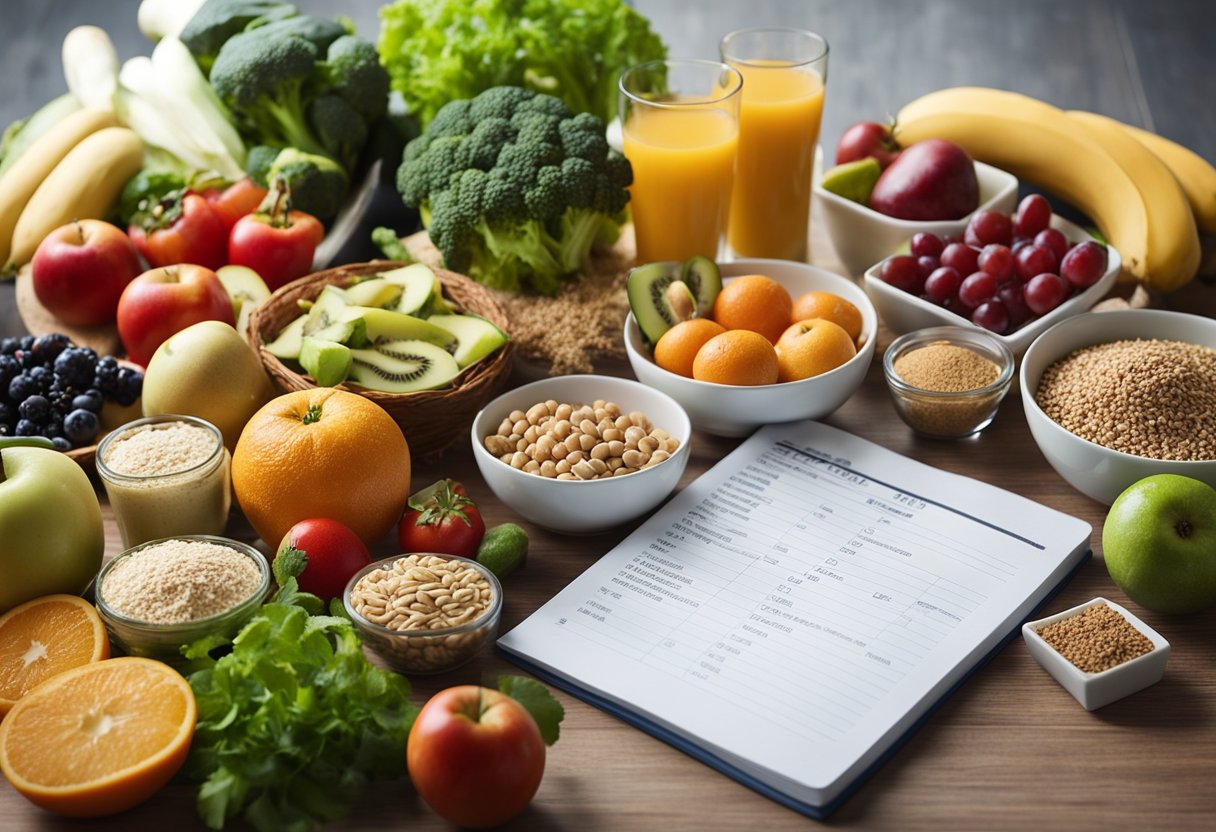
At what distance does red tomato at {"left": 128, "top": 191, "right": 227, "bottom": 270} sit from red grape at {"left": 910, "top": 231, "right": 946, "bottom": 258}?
105 centimetres

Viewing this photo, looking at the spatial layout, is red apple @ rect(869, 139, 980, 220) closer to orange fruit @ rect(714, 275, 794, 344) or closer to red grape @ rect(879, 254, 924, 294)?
red grape @ rect(879, 254, 924, 294)

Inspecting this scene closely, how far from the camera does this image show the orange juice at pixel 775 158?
1.82 m

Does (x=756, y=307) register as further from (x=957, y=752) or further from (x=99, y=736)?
(x=99, y=736)

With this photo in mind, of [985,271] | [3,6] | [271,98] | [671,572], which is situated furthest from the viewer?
[3,6]

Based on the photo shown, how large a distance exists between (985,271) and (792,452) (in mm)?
382

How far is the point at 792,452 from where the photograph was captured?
148 cm

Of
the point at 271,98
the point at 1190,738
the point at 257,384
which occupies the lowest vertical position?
the point at 1190,738

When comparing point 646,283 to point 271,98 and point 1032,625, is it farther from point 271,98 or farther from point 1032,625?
point 271,98

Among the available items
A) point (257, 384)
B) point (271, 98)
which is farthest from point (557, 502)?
point (271, 98)

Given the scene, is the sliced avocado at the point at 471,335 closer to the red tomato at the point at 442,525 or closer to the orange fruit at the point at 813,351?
the red tomato at the point at 442,525

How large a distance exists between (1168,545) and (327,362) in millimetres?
936

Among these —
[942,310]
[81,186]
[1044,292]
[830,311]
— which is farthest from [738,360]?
[81,186]

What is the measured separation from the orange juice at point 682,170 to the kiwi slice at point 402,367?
18.7 inches

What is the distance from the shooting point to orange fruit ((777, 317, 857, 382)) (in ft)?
4.86
